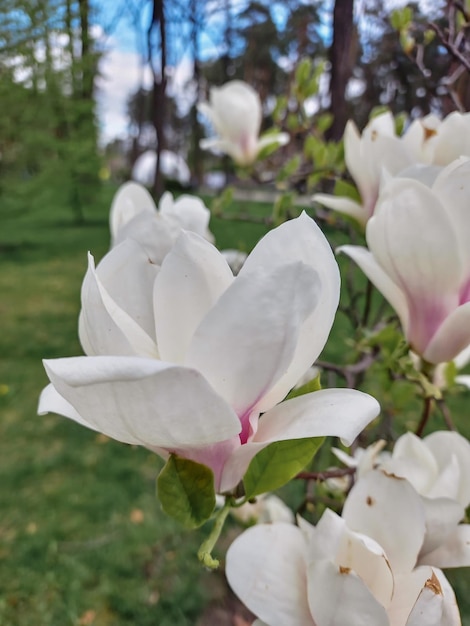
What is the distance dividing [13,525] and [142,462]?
1.62 ft

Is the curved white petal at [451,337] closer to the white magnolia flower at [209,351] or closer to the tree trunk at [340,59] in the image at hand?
the white magnolia flower at [209,351]

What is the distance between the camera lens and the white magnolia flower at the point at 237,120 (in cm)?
94

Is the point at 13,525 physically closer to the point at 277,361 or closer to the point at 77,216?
the point at 277,361

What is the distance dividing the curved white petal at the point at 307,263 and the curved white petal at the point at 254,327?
0.01 metres

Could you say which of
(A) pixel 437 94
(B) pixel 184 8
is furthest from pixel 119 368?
(B) pixel 184 8

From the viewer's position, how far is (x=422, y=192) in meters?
0.33

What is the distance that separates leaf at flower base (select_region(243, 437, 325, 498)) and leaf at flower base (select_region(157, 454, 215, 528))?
0.08ft

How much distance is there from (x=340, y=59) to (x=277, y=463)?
0.54 meters

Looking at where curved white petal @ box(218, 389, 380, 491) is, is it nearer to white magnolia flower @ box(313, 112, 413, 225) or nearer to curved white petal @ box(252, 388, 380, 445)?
curved white petal @ box(252, 388, 380, 445)

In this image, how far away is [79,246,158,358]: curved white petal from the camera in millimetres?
261

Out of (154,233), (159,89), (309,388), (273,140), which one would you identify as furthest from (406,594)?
(159,89)

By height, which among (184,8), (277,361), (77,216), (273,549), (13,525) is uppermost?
(184,8)

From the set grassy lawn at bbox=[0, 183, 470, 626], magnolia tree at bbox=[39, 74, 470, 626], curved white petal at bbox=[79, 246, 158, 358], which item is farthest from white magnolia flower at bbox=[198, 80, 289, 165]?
curved white petal at bbox=[79, 246, 158, 358]

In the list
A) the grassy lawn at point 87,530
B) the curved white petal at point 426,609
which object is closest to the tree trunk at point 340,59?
the grassy lawn at point 87,530
